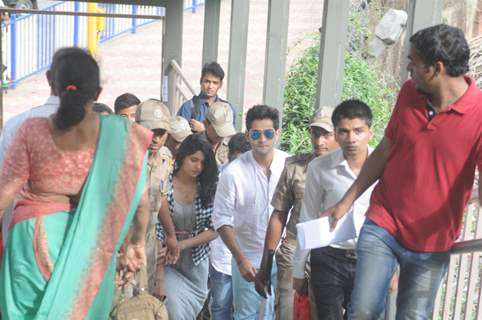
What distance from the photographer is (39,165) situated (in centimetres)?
455

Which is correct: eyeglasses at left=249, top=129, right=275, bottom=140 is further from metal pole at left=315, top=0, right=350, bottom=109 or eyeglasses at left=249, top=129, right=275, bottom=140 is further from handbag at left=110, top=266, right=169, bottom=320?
handbag at left=110, top=266, right=169, bottom=320

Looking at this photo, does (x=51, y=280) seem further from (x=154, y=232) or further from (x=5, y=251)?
(x=154, y=232)

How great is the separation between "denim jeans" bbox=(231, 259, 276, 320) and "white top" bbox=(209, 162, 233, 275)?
1.00ft

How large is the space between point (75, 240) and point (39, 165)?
0.37 metres

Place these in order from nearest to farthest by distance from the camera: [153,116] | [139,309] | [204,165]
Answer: [139,309], [153,116], [204,165]

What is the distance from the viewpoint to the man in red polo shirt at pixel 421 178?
15.4 feet

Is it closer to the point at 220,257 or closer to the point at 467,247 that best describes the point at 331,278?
the point at 467,247

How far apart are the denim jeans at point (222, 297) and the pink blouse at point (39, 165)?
3.23 m

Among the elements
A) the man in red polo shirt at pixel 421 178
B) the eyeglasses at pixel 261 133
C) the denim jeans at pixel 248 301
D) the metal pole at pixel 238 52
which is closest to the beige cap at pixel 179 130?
the eyeglasses at pixel 261 133

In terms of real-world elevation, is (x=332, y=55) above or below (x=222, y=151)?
above

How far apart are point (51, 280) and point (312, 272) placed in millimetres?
1983

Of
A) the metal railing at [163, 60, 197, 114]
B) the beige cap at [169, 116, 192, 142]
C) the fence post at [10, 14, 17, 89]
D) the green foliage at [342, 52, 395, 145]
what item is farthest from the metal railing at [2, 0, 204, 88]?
the beige cap at [169, 116, 192, 142]

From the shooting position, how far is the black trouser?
236 inches

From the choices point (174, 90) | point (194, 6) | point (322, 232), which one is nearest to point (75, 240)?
point (322, 232)
